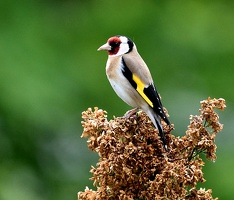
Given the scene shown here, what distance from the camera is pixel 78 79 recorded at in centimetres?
865

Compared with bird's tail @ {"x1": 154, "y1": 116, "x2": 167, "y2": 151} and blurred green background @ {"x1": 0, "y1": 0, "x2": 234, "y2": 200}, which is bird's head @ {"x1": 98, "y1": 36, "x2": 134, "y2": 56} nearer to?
bird's tail @ {"x1": 154, "y1": 116, "x2": 167, "y2": 151}

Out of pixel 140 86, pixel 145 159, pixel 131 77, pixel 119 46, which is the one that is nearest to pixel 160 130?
pixel 145 159

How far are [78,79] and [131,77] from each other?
3.89m

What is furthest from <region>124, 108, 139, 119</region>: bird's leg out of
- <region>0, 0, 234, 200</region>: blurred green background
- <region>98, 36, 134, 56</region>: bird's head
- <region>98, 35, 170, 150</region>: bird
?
<region>0, 0, 234, 200</region>: blurred green background

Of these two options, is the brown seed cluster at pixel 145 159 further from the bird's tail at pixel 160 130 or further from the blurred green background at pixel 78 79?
the blurred green background at pixel 78 79

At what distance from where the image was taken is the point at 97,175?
3.91 meters

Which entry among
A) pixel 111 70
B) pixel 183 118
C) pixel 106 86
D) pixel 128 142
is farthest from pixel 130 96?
pixel 106 86

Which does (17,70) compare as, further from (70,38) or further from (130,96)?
(130,96)

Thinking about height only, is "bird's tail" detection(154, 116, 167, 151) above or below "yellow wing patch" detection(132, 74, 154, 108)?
below

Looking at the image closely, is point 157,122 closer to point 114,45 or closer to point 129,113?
point 129,113

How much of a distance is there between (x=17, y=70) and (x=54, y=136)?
83 cm

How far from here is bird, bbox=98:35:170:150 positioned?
455cm

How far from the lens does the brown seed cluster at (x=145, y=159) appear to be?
382 cm

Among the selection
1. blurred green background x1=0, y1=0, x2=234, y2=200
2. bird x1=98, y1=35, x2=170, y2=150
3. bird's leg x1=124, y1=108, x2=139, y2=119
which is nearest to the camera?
bird's leg x1=124, y1=108, x2=139, y2=119
